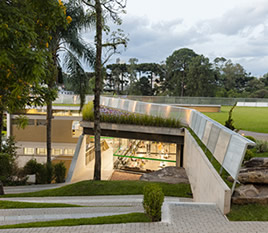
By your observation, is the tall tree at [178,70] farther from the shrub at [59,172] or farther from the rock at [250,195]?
the rock at [250,195]

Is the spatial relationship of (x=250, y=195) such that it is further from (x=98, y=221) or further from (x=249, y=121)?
(x=249, y=121)

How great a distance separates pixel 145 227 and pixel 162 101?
109 ft

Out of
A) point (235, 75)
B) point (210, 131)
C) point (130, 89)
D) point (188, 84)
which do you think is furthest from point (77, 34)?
point (235, 75)

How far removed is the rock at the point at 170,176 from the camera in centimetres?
1045

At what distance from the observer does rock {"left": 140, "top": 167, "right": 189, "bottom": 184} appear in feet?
34.3

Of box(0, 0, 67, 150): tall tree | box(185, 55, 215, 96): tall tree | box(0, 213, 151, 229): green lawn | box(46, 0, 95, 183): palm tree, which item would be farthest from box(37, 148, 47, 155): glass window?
box(185, 55, 215, 96): tall tree

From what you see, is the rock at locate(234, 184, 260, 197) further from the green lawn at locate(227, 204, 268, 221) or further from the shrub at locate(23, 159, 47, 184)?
the shrub at locate(23, 159, 47, 184)

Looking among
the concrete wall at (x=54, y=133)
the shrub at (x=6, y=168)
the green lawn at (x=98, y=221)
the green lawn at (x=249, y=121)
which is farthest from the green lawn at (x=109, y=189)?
the concrete wall at (x=54, y=133)

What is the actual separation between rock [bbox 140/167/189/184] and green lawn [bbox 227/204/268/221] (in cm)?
524

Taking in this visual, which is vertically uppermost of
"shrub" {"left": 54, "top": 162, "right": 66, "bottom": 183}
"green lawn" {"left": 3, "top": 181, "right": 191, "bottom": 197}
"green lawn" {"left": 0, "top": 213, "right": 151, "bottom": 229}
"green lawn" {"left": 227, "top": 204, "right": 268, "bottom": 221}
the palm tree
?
the palm tree

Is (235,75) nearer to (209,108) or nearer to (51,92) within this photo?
(209,108)

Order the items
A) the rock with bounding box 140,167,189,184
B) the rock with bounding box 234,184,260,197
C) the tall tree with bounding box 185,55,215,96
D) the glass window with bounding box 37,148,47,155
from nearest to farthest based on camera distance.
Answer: the rock with bounding box 234,184,260,197 → the rock with bounding box 140,167,189,184 → the glass window with bounding box 37,148,47,155 → the tall tree with bounding box 185,55,215,96

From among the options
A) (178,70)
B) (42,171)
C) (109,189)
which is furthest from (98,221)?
(178,70)

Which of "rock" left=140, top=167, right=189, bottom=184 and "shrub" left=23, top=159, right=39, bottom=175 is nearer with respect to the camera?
"rock" left=140, top=167, right=189, bottom=184
